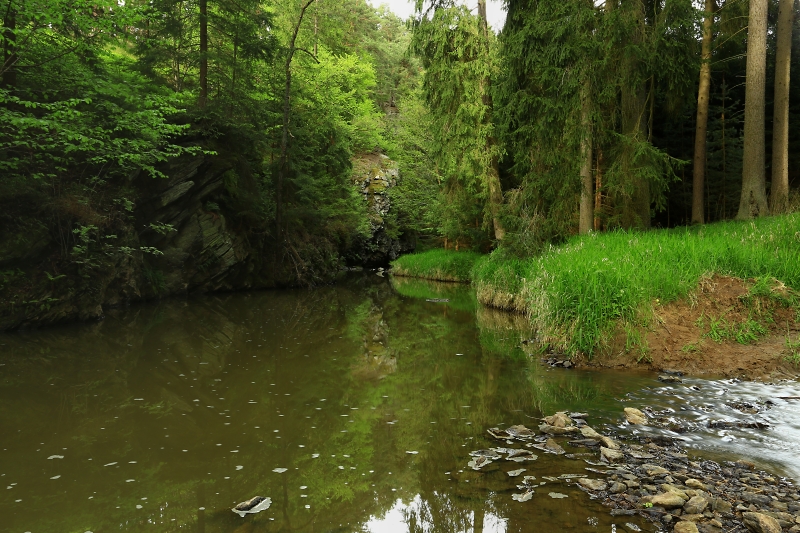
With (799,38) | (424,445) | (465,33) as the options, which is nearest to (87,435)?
(424,445)

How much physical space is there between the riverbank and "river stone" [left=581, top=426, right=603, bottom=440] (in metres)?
3.15

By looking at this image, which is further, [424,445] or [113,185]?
[113,185]

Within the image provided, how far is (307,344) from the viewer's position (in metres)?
10.3

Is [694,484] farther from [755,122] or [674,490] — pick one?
[755,122]

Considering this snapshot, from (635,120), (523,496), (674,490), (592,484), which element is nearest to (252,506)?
(523,496)

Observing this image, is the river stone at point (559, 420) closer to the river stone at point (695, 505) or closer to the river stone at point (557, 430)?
the river stone at point (557, 430)

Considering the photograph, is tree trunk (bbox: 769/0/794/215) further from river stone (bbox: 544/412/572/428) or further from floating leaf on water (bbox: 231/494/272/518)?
floating leaf on water (bbox: 231/494/272/518)

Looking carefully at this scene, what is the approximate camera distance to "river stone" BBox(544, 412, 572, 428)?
539 cm

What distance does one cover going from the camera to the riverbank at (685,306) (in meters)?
7.49

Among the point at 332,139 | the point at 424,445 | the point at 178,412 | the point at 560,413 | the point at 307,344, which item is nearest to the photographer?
the point at 424,445

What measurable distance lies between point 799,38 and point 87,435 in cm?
2530

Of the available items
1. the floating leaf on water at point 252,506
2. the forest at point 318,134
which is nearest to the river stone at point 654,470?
the floating leaf on water at point 252,506

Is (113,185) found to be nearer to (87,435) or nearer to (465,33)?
(87,435)

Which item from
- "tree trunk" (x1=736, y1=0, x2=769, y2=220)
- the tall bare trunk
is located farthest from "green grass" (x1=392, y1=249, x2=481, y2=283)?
"tree trunk" (x1=736, y1=0, x2=769, y2=220)
